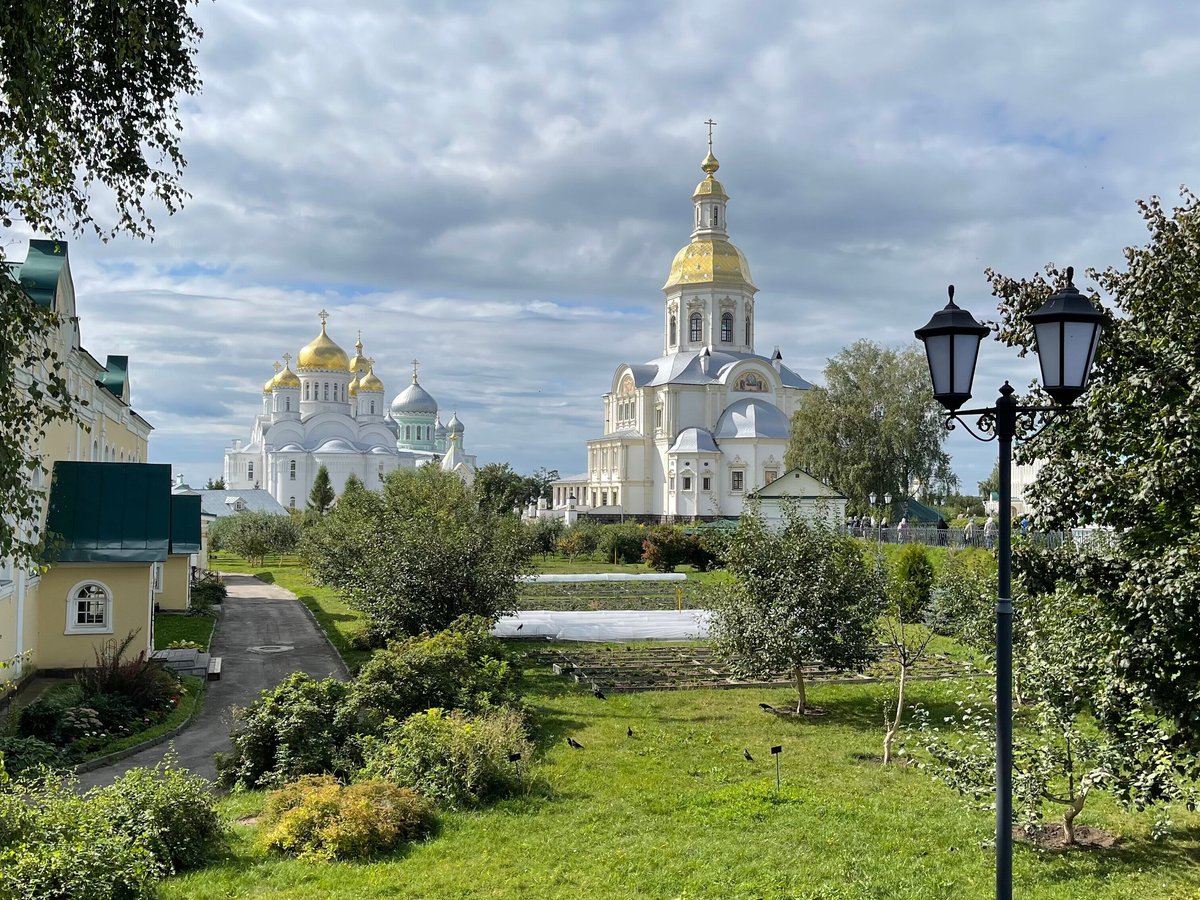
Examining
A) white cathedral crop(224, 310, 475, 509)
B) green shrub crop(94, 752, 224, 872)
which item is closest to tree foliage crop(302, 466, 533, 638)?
green shrub crop(94, 752, 224, 872)

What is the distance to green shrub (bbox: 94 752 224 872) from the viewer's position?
26.8 ft

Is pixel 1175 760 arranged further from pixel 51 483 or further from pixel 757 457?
pixel 757 457

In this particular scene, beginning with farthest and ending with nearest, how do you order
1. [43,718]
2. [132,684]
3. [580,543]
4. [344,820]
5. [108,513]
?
[580,543]
[108,513]
[132,684]
[43,718]
[344,820]

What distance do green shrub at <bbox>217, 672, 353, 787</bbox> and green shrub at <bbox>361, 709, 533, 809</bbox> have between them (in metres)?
0.54

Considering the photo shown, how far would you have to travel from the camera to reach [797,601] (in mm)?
14430

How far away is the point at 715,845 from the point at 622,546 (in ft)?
121

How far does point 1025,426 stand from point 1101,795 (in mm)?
7013

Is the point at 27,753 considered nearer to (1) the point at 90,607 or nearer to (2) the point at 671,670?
(1) the point at 90,607

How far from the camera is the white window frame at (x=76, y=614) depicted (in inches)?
667

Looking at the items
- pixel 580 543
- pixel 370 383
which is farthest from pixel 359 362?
pixel 580 543

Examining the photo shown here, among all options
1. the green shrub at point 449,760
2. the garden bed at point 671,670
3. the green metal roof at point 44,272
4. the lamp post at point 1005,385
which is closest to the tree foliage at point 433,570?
the garden bed at point 671,670

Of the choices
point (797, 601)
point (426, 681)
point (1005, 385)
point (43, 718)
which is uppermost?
point (1005, 385)

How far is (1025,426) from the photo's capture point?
573 cm

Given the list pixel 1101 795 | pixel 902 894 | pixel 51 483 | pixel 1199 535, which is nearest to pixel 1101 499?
pixel 1199 535
